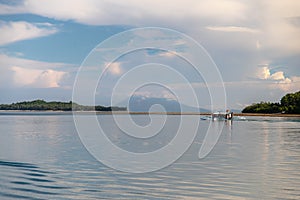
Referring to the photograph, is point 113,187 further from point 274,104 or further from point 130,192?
point 274,104

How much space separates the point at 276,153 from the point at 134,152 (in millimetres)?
10453

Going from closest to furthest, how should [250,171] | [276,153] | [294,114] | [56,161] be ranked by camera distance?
[250,171]
[56,161]
[276,153]
[294,114]

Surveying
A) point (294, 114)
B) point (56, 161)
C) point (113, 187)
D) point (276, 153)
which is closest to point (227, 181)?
point (113, 187)

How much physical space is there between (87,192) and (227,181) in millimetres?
6437

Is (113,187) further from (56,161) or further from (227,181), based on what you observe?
(56,161)

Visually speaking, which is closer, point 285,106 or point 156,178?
point 156,178

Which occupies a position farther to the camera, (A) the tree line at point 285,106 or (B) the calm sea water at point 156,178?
(A) the tree line at point 285,106

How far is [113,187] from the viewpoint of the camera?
1803cm

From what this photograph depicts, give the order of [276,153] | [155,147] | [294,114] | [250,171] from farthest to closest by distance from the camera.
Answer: [294,114], [155,147], [276,153], [250,171]

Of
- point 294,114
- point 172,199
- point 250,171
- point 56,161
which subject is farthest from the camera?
point 294,114

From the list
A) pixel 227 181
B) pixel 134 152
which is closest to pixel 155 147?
pixel 134 152

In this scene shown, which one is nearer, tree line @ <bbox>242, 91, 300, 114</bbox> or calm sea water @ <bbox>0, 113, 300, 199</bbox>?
calm sea water @ <bbox>0, 113, 300, 199</bbox>

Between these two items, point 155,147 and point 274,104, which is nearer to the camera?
point 155,147

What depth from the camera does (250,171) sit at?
22469mm
